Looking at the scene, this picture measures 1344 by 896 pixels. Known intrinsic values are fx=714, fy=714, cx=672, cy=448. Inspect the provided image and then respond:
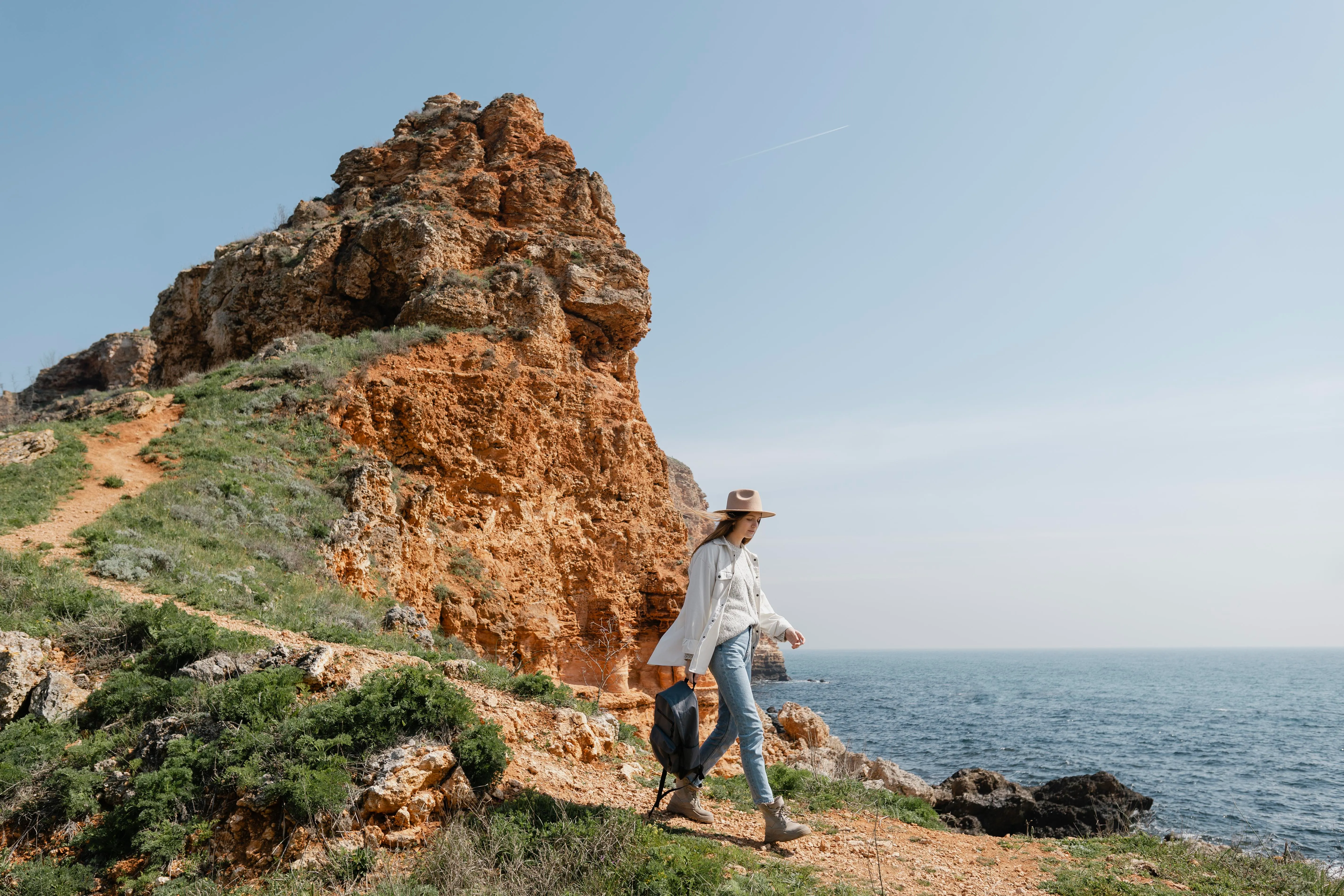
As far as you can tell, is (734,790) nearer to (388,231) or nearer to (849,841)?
(849,841)

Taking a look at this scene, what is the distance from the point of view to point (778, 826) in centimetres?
488

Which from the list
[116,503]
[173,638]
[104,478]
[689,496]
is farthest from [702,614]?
[689,496]

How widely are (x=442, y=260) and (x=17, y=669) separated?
53.1 feet

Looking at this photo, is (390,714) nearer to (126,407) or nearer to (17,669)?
(17,669)

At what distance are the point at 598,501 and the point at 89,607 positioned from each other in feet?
43.1

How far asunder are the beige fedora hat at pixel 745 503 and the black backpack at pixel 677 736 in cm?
133

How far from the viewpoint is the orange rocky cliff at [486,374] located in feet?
54.6

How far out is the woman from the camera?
4.88 m

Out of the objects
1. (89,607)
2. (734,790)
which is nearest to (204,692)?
(89,607)

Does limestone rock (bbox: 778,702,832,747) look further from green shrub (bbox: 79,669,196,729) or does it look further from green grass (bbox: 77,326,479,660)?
green shrub (bbox: 79,669,196,729)

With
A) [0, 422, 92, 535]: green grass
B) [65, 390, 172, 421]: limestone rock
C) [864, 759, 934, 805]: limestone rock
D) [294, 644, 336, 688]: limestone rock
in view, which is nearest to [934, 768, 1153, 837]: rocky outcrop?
[864, 759, 934, 805]: limestone rock

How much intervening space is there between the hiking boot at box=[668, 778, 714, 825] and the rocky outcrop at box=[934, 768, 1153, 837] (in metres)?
10.8

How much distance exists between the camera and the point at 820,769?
57.9 feet

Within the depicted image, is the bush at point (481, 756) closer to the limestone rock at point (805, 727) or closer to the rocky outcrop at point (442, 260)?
the rocky outcrop at point (442, 260)
